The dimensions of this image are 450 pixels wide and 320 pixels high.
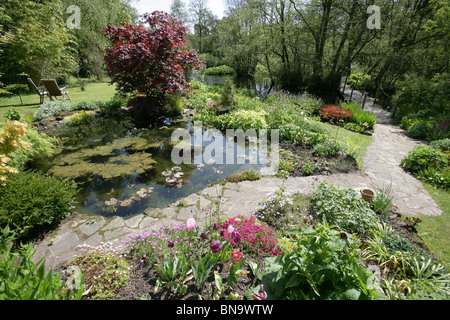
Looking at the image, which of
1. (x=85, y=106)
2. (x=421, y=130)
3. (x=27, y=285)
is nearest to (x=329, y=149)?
(x=421, y=130)

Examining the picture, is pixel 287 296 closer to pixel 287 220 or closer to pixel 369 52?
pixel 287 220

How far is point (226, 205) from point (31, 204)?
9.13 ft

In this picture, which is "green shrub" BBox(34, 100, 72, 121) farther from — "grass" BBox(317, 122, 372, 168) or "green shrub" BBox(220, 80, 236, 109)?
"grass" BBox(317, 122, 372, 168)

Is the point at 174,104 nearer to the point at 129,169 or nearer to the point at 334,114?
the point at 129,169

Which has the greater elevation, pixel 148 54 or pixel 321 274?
pixel 148 54

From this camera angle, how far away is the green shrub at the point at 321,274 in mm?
1644

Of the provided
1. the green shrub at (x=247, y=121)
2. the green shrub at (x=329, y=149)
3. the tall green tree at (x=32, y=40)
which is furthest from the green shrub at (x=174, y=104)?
the tall green tree at (x=32, y=40)

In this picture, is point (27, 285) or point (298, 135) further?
point (298, 135)

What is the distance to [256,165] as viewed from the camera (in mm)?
5035

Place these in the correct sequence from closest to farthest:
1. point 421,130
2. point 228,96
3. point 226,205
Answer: point 226,205 < point 421,130 < point 228,96

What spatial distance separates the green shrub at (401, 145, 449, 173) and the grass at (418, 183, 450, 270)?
1.14 m

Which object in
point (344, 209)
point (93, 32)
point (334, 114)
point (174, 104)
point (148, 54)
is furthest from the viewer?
point (93, 32)

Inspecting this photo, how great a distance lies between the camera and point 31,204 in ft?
9.02
